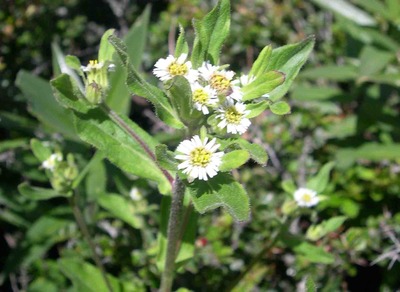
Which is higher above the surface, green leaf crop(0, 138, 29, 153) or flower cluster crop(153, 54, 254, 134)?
flower cluster crop(153, 54, 254, 134)

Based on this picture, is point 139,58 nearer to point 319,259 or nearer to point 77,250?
point 77,250

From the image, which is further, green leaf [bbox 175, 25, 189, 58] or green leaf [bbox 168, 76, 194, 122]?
green leaf [bbox 175, 25, 189, 58]

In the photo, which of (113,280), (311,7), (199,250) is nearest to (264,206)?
(199,250)

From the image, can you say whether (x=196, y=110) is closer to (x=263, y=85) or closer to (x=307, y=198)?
(x=263, y=85)

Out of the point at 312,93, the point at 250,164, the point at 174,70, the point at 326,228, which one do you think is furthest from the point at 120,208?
the point at 312,93

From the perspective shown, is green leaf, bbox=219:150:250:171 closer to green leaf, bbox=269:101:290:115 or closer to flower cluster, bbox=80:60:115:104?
green leaf, bbox=269:101:290:115

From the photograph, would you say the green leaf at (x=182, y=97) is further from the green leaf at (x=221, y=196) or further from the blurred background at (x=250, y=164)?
the blurred background at (x=250, y=164)

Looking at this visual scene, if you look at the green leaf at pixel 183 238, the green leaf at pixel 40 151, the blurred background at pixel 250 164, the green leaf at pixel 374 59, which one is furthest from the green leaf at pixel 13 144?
the green leaf at pixel 374 59

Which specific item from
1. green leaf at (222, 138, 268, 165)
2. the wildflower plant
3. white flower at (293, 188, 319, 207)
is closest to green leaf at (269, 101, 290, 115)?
the wildflower plant
